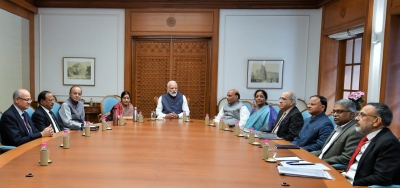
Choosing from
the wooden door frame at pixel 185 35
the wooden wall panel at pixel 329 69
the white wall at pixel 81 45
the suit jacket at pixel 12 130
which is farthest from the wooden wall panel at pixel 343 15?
the suit jacket at pixel 12 130

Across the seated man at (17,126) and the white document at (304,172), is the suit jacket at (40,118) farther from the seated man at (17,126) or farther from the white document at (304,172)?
the white document at (304,172)

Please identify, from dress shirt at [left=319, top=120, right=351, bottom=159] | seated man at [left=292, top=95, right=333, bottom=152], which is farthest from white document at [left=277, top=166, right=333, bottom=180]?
seated man at [left=292, top=95, right=333, bottom=152]

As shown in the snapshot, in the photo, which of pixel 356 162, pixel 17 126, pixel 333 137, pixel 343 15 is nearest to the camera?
pixel 356 162

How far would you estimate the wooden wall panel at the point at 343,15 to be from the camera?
A: 4266 millimetres

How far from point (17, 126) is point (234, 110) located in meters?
2.79

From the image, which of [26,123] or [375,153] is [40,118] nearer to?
[26,123]

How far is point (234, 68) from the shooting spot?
19.5ft

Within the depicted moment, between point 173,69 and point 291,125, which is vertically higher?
point 173,69

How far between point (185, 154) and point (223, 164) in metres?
0.38

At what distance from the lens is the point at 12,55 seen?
17.5ft

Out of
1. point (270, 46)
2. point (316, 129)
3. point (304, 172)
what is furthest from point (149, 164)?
point (270, 46)

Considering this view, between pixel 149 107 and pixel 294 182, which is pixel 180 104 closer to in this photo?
pixel 149 107

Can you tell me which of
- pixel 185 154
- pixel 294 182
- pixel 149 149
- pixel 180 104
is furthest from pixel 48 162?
pixel 180 104

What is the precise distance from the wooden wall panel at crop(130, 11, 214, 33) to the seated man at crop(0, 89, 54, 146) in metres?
3.30
